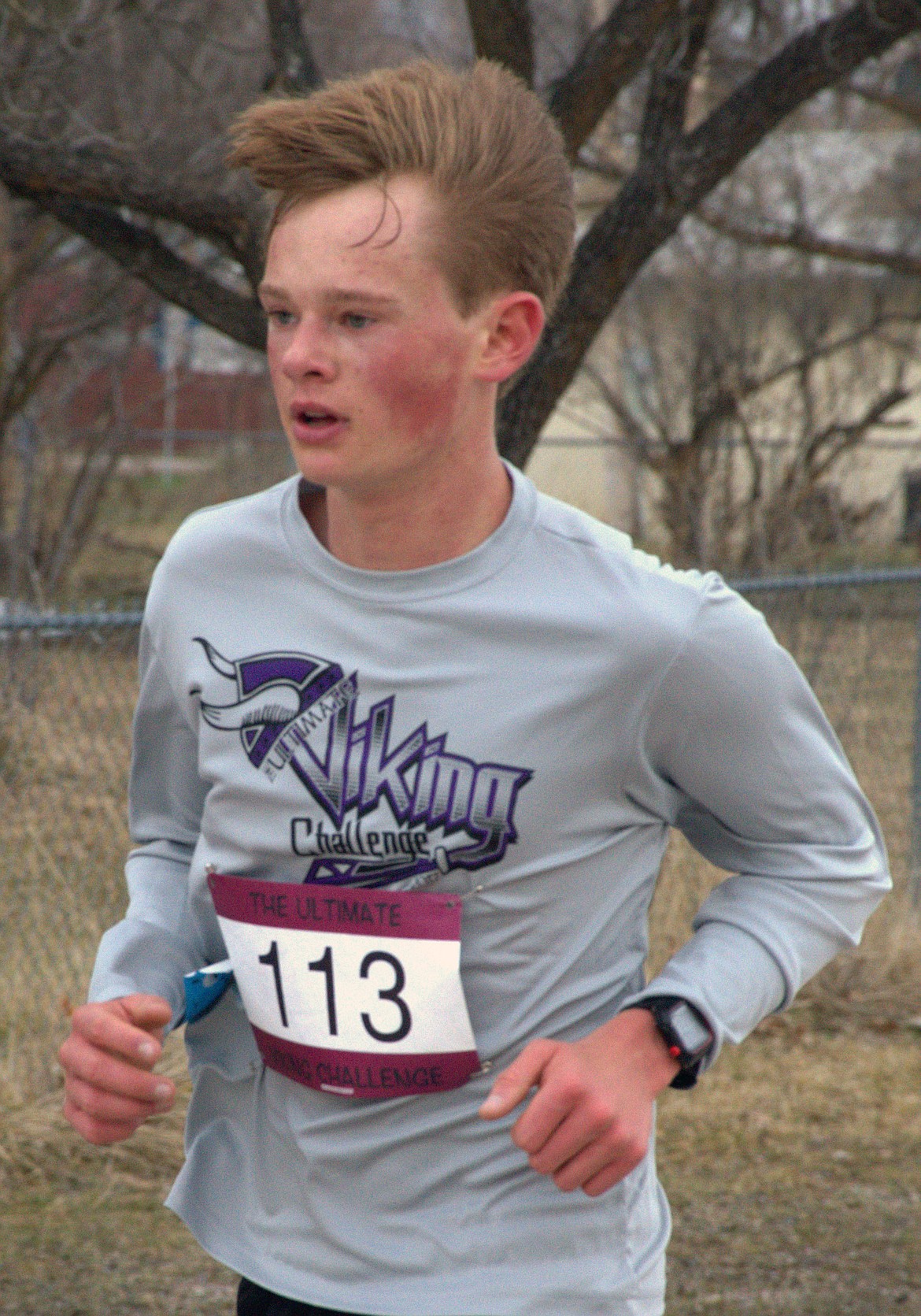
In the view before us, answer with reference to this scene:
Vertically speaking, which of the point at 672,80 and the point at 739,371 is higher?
the point at 672,80

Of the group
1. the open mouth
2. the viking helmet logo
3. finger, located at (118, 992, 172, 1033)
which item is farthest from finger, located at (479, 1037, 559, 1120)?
the open mouth

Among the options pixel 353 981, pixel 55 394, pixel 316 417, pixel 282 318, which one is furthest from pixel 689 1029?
pixel 55 394

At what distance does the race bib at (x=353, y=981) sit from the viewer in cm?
179

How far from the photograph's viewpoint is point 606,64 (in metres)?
5.29

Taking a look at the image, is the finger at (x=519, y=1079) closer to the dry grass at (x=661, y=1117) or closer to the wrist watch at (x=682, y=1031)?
the wrist watch at (x=682, y=1031)

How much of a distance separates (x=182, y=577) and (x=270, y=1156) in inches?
25.6

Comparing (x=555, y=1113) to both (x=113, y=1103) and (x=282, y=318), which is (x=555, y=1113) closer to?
(x=113, y=1103)

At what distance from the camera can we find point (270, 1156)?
1.90 metres

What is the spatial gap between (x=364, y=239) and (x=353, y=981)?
2.52 feet

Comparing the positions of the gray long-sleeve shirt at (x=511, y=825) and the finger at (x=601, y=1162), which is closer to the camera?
the finger at (x=601, y=1162)

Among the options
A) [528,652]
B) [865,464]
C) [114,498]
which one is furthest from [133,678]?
[114,498]

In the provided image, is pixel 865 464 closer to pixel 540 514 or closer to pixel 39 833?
pixel 39 833

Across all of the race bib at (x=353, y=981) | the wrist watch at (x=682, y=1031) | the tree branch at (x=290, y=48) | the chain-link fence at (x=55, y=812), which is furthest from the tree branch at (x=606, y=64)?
the wrist watch at (x=682, y=1031)

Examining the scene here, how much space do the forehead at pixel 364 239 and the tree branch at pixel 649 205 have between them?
3698 mm
